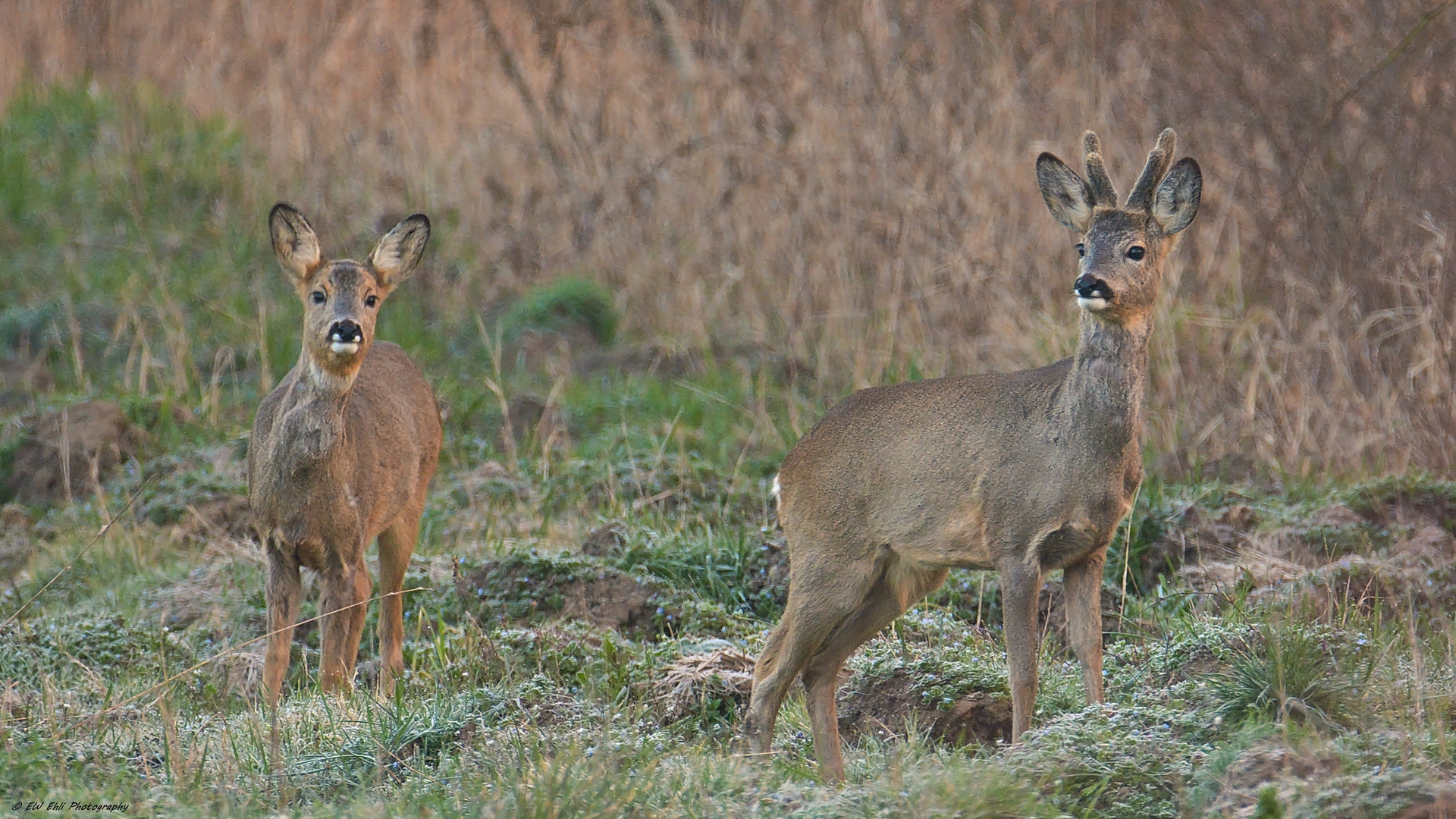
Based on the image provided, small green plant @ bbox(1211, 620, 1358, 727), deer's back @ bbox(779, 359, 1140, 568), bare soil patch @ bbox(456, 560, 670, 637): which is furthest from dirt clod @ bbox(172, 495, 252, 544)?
small green plant @ bbox(1211, 620, 1358, 727)

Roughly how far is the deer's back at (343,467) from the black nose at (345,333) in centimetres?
32

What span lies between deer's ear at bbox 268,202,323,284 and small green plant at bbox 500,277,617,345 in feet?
15.2

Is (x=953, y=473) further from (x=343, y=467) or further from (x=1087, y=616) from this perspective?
(x=343, y=467)

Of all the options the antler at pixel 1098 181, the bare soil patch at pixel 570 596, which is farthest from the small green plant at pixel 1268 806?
the bare soil patch at pixel 570 596

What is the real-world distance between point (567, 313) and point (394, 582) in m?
4.41

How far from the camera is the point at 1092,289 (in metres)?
5.09

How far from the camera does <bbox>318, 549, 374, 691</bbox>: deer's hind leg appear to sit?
6.43 m

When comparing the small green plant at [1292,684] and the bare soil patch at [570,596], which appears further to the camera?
the bare soil patch at [570,596]

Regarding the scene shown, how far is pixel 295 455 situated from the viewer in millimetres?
6410

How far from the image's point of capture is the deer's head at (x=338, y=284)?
6453 mm

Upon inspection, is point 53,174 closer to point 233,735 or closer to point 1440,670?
point 233,735

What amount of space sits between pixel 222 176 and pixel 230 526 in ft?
16.9

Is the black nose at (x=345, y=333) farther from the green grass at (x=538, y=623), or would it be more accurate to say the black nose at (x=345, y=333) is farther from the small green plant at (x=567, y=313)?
the small green plant at (x=567, y=313)

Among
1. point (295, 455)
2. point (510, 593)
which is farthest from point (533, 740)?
point (510, 593)
